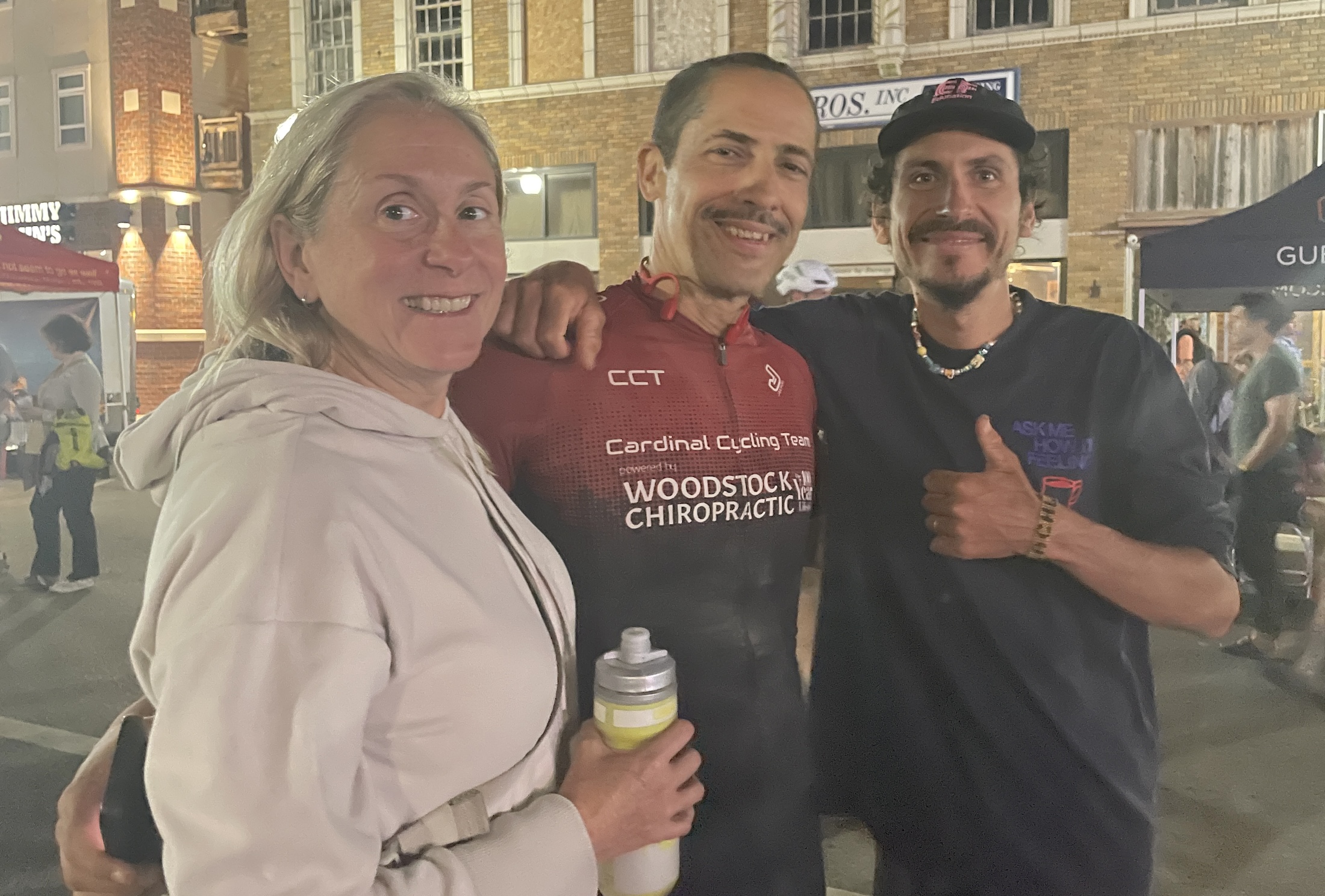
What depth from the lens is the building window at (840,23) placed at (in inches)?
336

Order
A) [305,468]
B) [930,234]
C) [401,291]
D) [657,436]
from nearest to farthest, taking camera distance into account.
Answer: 1. [305,468]
2. [401,291]
3. [657,436]
4. [930,234]

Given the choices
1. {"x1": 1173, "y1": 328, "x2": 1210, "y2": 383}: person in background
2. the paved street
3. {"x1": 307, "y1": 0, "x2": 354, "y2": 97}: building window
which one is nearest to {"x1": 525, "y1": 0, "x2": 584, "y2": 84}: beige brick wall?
{"x1": 307, "y1": 0, "x2": 354, "y2": 97}: building window

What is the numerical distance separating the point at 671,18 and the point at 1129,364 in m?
8.34

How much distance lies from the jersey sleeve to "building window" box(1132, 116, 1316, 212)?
8.53 m

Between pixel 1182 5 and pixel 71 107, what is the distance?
28.7 ft

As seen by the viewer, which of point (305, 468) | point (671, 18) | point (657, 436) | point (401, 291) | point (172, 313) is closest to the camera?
point (305, 468)

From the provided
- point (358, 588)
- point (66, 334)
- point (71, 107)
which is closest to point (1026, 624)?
point (358, 588)

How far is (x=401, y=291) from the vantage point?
103cm

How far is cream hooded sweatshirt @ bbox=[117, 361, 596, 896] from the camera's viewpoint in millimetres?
777

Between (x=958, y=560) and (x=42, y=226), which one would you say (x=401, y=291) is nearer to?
Answer: (x=958, y=560)

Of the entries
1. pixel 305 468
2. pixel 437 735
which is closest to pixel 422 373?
pixel 305 468

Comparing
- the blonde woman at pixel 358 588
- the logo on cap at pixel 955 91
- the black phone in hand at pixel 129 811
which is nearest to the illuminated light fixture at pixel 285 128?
the blonde woman at pixel 358 588

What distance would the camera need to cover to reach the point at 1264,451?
452 cm

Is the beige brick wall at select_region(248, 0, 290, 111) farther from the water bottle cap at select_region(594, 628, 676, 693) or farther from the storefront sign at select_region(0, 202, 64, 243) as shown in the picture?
the water bottle cap at select_region(594, 628, 676, 693)
